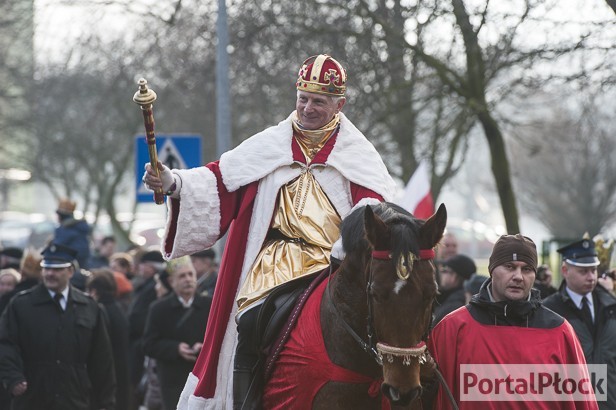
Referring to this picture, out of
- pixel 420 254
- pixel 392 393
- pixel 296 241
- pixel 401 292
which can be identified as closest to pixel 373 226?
pixel 420 254

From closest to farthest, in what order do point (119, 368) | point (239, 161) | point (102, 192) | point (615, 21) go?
point (239, 161), point (615, 21), point (119, 368), point (102, 192)

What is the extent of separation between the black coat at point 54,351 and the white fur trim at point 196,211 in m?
3.75

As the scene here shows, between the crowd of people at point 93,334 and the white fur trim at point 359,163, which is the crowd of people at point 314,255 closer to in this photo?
the white fur trim at point 359,163

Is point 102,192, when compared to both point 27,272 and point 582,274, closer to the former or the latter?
point 27,272

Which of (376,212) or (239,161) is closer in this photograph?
(376,212)

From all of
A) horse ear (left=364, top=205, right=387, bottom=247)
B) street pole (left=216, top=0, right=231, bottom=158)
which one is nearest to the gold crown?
street pole (left=216, top=0, right=231, bottom=158)

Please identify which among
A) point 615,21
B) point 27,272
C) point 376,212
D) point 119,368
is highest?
point 615,21

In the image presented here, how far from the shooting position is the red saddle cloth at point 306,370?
6.77 meters

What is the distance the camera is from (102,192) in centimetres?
4075

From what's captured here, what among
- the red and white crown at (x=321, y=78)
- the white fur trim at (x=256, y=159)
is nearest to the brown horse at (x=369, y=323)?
the white fur trim at (x=256, y=159)

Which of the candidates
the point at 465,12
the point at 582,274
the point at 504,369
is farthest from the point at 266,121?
the point at 504,369

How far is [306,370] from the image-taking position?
6.88 metres

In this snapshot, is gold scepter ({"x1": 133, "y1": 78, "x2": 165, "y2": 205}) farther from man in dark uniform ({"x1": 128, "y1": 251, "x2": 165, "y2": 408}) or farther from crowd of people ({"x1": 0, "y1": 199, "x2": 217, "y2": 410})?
man in dark uniform ({"x1": 128, "y1": 251, "x2": 165, "y2": 408})

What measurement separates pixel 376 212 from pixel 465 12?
343 inches
